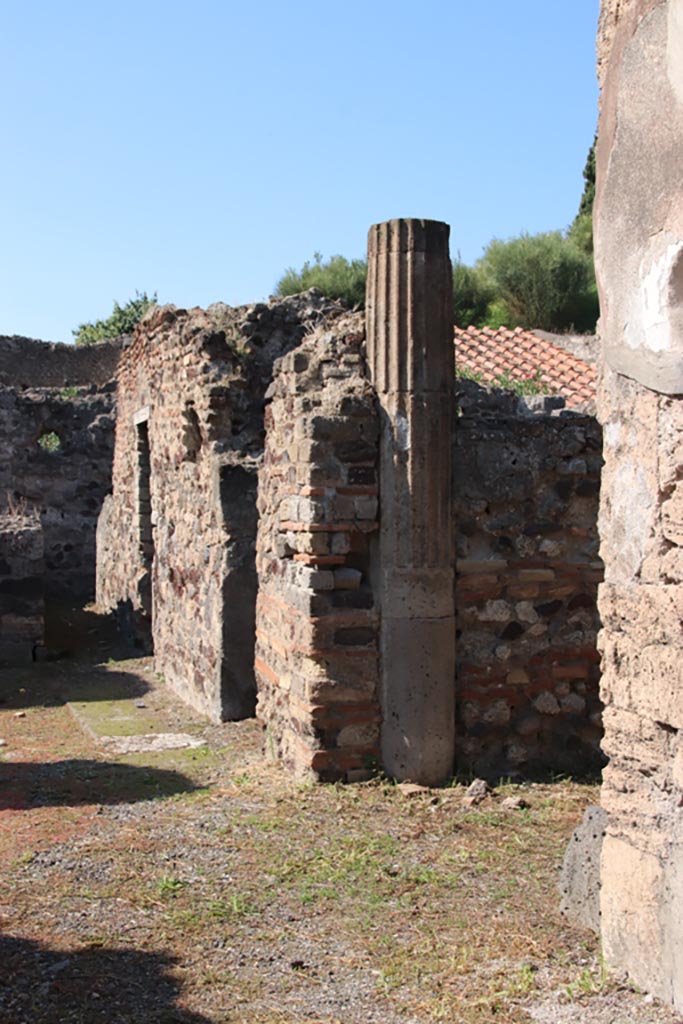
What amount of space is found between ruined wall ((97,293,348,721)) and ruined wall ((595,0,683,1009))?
4.80 m

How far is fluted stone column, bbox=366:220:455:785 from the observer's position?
598 cm

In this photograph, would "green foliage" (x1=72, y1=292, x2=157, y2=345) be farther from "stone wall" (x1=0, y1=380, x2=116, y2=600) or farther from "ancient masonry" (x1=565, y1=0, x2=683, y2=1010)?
"ancient masonry" (x1=565, y1=0, x2=683, y2=1010)

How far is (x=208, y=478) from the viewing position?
8.41 metres

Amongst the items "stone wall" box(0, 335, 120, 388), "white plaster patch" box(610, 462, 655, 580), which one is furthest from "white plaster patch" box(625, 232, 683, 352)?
"stone wall" box(0, 335, 120, 388)

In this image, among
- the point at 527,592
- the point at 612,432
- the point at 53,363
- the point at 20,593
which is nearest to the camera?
the point at 612,432

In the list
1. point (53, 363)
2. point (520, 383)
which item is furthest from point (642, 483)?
point (53, 363)

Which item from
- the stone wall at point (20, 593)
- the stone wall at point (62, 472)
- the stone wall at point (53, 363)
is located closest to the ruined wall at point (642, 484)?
the stone wall at point (20, 593)

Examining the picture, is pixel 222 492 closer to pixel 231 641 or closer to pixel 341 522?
pixel 231 641

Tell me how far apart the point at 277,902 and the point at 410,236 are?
3721 mm

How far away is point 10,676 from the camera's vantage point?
403 inches

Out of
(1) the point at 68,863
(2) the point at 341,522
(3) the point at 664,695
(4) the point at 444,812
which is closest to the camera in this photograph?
(3) the point at 664,695

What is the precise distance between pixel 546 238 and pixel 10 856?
25.9 meters

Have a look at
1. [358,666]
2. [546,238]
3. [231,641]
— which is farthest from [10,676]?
[546,238]

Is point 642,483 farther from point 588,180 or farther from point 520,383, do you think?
point 588,180
